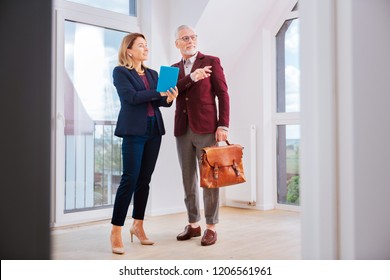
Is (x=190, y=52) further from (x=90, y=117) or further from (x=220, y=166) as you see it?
(x=90, y=117)

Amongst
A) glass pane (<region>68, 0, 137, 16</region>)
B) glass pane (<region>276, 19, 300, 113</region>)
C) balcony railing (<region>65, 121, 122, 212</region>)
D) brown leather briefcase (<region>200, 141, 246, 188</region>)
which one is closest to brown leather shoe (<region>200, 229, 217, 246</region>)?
brown leather briefcase (<region>200, 141, 246, 188</region>)

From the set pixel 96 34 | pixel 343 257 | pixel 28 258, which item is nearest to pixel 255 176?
pixel 96 34

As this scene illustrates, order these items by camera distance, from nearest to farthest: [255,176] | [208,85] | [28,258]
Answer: [28,258] → [208,85] → [255,176]

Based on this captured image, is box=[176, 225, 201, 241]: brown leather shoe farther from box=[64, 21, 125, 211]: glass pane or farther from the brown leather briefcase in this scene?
box=[64, 21, 125, 211]: glass pane

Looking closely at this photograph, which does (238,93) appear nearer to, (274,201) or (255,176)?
(255,176)

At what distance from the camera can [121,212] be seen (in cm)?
234

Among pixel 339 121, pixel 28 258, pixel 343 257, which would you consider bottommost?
pixel 343 257

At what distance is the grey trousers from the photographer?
8.52 ft

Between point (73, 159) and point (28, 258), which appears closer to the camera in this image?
point (28, 258)

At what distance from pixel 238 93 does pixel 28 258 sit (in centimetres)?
339

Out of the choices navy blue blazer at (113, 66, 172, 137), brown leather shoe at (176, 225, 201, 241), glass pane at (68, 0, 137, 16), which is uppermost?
glass pane at (68, 0, 137, 16)

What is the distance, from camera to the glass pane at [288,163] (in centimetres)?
377

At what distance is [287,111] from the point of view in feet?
12.5

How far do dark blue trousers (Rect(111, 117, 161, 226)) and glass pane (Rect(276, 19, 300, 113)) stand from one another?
175cm
